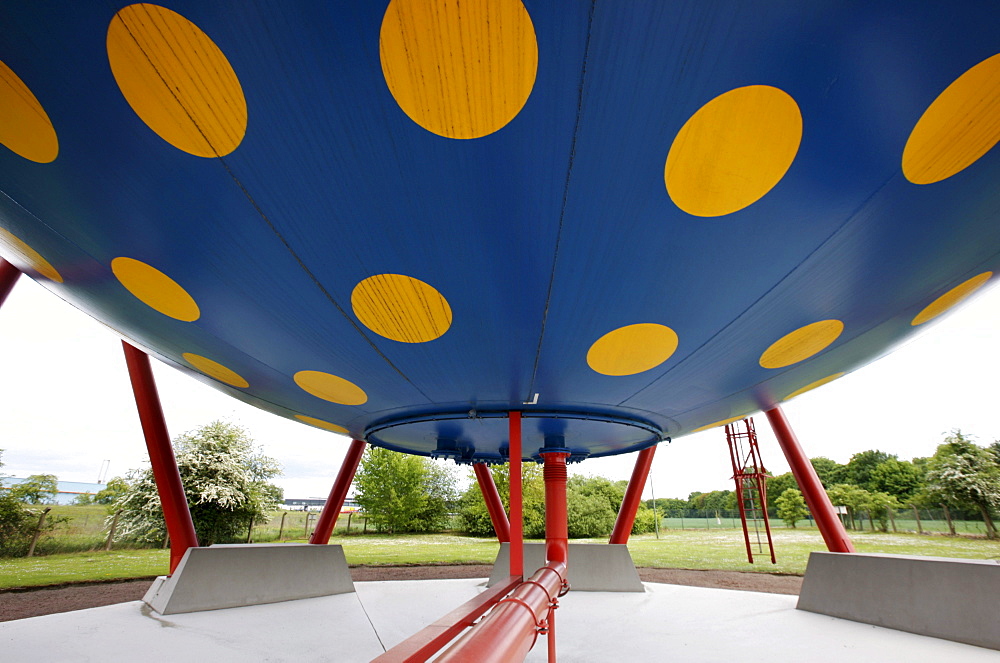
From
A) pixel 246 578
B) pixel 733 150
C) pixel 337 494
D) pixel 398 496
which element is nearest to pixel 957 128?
pixel 733 150

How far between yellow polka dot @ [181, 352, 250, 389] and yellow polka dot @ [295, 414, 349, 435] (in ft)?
3.92

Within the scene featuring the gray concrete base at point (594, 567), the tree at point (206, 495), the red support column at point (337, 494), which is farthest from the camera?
the tree at point (206, 495)

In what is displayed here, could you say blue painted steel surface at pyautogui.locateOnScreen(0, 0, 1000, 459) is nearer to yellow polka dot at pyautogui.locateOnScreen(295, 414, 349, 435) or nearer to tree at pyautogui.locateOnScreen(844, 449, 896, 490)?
yellow polka dot at pyautogui.locateOnScreen(295, 414, 349, 435)

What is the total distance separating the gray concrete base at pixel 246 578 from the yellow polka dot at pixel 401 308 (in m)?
5.81

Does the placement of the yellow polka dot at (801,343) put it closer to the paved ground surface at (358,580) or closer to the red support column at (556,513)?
the red support column at (556,513)

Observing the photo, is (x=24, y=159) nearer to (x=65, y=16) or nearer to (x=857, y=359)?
(x=65, y=16)

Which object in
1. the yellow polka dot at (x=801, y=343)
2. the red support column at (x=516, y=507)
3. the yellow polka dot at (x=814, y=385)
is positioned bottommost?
the red support column at (x=516, y=507)

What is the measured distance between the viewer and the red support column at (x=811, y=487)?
664cm

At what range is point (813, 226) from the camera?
2.23 m

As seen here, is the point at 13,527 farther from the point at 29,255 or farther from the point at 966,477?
the point at 966,477

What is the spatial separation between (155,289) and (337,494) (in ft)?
23.6

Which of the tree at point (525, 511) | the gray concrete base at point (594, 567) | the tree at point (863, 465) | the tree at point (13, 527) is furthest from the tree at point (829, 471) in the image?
the tree at point (13, 527)

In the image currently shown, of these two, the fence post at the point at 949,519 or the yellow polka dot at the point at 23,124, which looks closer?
the yellow polka dot at the point at 23,124

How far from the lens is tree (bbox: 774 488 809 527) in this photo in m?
34.4
